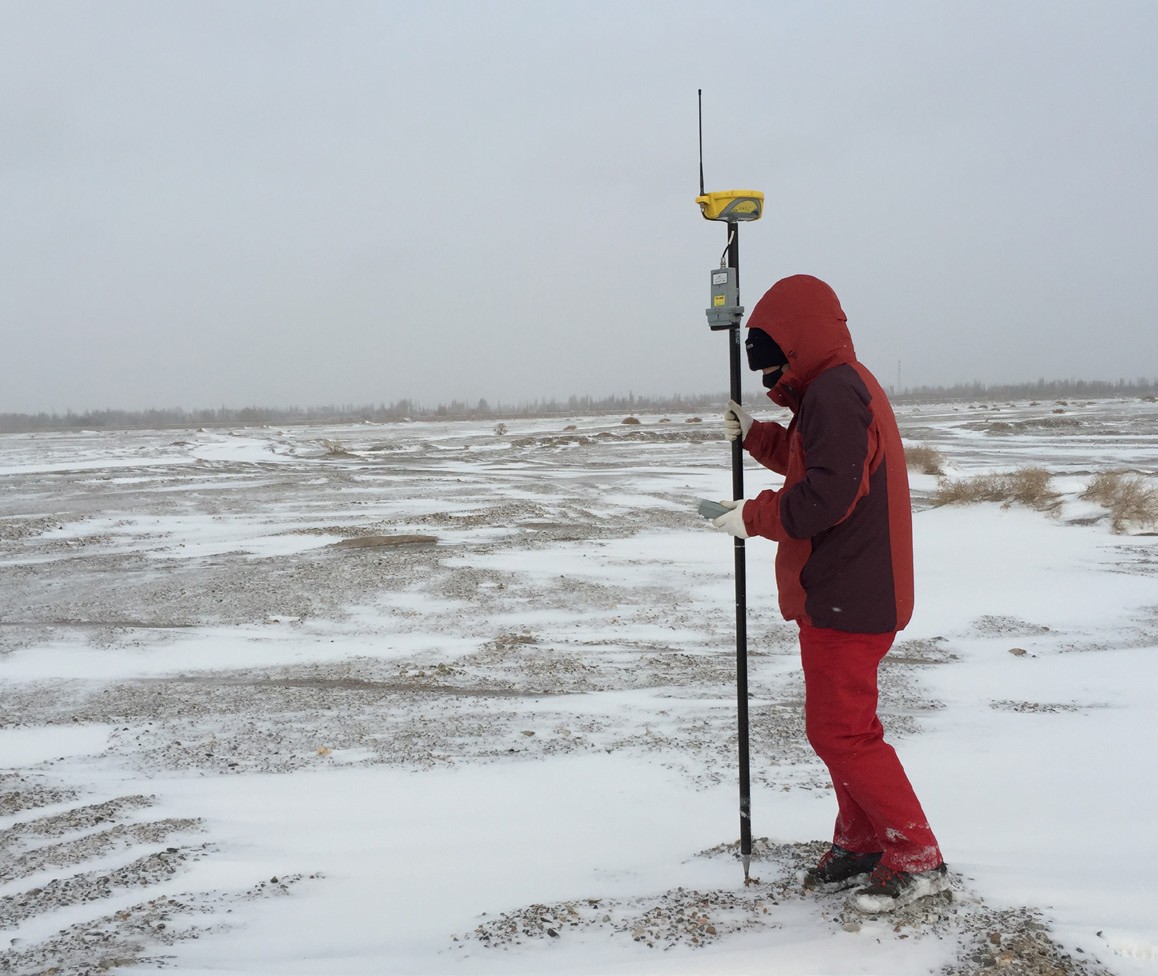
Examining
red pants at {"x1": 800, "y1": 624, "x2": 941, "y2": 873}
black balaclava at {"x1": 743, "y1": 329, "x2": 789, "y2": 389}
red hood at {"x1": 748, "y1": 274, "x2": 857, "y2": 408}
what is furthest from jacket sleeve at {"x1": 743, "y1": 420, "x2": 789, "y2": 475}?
red pants at {"x1": 800, "y1": 624, "x2": 941, "y2": 873}

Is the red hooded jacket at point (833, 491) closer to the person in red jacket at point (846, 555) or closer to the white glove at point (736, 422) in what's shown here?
the person in red jacket at point (846, 555)

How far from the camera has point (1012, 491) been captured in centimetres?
1248

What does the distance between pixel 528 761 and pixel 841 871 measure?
1.89 m

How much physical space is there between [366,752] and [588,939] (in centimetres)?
222

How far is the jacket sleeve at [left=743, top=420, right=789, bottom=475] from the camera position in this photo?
3105mm

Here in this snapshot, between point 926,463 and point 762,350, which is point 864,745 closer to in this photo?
point 762,350

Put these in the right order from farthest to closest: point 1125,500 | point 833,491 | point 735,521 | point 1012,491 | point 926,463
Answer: point 926,463, point 1012,491, point 1125,500, point 735,521, point 833,491

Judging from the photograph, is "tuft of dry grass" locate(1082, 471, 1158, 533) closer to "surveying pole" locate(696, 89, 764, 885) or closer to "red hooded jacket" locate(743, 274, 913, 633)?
"surveying pole" locate(696, 89, 764, 885)

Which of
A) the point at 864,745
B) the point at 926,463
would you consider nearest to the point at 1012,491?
the point at 926,463

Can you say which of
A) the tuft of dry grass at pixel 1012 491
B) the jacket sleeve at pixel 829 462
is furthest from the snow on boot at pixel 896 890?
the tuft of dry grass at pixel 1012 491

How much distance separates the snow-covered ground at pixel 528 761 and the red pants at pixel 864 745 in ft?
0.66

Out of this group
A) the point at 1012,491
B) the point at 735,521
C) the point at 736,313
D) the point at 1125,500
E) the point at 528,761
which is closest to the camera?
the point at 735,521

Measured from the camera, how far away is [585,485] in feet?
61.0

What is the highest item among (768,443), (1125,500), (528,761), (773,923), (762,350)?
(762,350)
